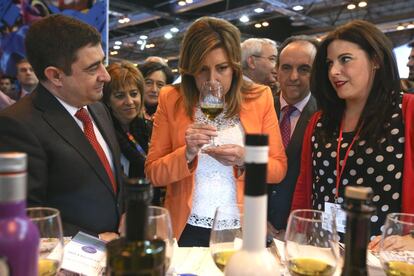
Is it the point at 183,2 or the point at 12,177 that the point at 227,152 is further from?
the point at 183,2

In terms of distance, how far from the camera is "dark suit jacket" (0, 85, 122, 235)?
1.59 meters

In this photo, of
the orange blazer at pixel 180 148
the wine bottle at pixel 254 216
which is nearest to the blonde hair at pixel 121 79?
the orange blazer at pixel 180 148

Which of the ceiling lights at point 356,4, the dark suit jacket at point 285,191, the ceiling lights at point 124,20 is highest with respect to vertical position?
the ceiling lights at point 356,4

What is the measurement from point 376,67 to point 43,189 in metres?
1.56

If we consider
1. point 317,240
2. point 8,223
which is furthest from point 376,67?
point 8,223

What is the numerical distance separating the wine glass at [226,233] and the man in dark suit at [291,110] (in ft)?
4.82

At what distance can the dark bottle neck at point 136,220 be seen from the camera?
614mm

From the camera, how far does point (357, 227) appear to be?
0.71 meters

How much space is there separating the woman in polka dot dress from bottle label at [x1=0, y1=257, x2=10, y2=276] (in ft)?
4.97

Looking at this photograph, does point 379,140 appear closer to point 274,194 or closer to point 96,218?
point 274,194

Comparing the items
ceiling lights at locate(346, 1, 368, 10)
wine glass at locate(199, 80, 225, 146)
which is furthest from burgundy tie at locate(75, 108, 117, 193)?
ceiling lights at locate(346, 1, 368, 10)

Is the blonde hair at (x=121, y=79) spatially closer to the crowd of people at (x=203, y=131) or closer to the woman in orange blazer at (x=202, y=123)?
the crowd of people at (x=203, y=131)

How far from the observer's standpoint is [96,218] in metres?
1.77

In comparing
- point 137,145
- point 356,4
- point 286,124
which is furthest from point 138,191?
point 356,4
